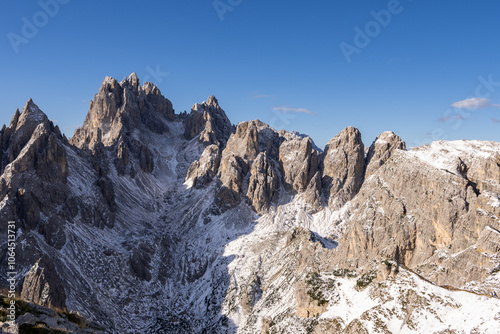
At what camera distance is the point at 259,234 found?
143 metres

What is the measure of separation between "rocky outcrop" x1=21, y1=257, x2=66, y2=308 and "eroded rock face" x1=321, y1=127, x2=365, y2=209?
111m

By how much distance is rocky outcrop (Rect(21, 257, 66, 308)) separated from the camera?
3529 inches

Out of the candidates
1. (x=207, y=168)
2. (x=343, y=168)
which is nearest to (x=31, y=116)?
(x=207, y=168)

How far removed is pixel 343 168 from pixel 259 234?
2180 inches

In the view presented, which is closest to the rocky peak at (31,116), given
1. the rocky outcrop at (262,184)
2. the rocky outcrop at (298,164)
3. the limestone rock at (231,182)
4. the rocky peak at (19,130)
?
the rocky peak at (19,130)

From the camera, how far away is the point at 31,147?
12862 cm

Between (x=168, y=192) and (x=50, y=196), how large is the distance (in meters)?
76.9

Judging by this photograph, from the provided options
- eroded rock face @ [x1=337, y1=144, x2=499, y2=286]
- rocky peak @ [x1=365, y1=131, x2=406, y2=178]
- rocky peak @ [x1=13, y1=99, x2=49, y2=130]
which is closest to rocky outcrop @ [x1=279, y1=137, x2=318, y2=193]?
rocky peak @ [x1=365, y1=131, x2=406, y2=178]

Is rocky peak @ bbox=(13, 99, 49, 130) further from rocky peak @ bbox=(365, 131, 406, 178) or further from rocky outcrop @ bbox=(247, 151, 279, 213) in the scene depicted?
rocky peak @ bbox=(365, 131, 406, 178)

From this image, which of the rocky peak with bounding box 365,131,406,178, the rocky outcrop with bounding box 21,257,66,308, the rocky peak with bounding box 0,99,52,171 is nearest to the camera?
the rocky outcrop with bounding box 21,257,66,308

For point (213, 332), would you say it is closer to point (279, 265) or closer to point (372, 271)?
point (279, 265)

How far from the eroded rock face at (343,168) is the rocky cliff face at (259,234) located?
0.65m

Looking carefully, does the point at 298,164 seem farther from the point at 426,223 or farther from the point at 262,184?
the point at 426,223

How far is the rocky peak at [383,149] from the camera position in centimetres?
16500
